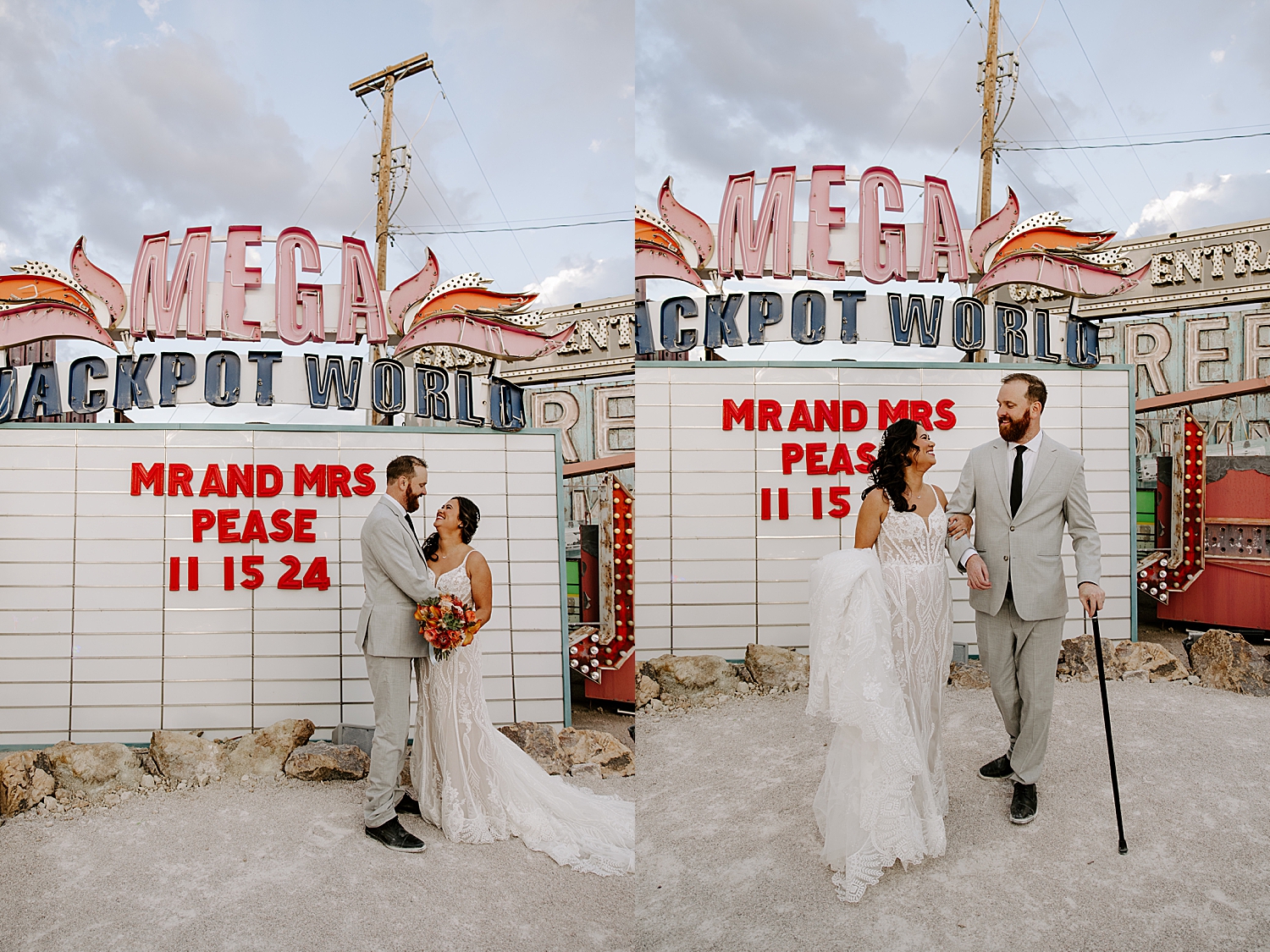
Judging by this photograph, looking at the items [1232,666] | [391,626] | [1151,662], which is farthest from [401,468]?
[1232,666]

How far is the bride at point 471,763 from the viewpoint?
8.77 feet

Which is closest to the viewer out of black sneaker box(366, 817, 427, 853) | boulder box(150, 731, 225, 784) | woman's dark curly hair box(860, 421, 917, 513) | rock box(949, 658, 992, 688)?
woman's dark curly hair box(860, 421, 917, 513)

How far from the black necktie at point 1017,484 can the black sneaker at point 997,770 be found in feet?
3.38

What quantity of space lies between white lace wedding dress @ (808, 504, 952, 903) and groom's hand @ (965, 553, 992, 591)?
19 cm

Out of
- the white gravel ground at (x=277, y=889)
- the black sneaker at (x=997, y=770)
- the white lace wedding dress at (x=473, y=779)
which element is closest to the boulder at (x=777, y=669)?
the black sneaker at (x=997, y=770)

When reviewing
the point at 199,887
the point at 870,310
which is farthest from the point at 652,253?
the point at 199,887

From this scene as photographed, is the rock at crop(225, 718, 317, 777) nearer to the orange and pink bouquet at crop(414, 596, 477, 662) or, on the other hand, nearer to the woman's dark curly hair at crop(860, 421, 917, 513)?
the orange and pink bouquet at crop(414, 596, 477, 662)

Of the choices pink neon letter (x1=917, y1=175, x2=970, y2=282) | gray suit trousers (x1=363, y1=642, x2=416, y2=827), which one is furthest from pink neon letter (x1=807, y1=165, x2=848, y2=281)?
gray suit trousers (x1=363, y1=642, x2=416, y2=827)

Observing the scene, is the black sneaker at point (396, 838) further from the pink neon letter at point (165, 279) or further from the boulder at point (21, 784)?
the pink neon letter at point (165, 279)

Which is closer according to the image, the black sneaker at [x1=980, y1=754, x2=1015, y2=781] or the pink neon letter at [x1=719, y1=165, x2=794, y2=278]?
the black sneaker at [x1=980, y1=754, x2=1015, y2=781]

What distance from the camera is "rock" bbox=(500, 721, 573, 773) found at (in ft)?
10.8

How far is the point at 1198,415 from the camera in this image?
585 cm

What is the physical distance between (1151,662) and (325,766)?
438 centimetres

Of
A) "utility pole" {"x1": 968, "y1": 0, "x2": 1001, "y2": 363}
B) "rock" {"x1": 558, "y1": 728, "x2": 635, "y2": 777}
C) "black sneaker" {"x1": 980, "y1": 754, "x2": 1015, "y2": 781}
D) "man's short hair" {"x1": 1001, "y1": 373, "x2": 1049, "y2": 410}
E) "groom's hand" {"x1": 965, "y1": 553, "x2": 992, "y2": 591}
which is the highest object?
"utility pole" {"x1": 968, "y1": 0, "x2": 1001, "y2": 363}
